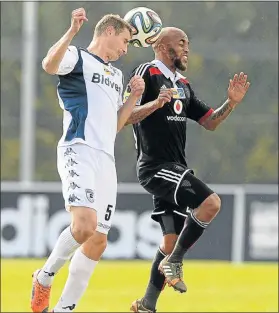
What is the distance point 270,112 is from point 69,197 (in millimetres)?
10349

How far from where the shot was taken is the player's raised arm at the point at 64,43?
8078 millimetres

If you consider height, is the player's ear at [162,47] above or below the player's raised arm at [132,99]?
above

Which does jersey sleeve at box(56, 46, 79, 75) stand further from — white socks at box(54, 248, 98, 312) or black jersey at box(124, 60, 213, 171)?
white socks at box(54, 248, 98, 312)

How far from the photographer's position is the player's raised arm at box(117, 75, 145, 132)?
877 cm

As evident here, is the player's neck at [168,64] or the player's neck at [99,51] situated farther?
the player's neck at [168,64]

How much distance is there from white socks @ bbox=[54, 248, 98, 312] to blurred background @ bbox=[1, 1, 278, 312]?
7.38 meters

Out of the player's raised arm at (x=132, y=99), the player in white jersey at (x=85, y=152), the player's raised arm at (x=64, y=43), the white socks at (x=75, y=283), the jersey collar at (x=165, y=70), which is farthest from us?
the jersey collar at (x=165, y=70)

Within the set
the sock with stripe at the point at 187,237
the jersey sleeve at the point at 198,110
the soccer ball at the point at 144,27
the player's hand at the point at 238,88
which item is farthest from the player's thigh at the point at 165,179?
the soccer ball at the point at 144,27

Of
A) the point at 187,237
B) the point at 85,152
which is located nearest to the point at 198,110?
the point at 187,237

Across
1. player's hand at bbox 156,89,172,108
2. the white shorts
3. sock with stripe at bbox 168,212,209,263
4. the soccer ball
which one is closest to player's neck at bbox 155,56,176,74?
the soccer ball

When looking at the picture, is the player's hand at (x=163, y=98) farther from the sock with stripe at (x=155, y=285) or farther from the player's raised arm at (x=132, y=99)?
the sock with stripe at (x=155, y=285)

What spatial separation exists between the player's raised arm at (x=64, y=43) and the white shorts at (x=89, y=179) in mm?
573

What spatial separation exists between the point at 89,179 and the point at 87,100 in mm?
567

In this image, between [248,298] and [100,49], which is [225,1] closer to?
[248,298]
